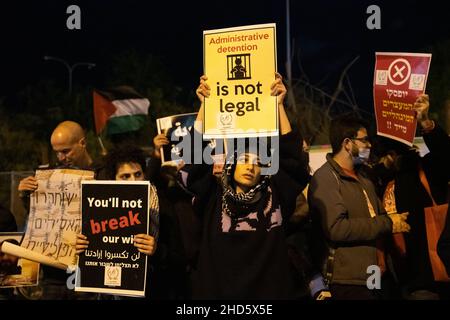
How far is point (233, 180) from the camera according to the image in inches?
166

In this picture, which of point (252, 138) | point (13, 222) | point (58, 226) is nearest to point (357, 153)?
point (252, 138)

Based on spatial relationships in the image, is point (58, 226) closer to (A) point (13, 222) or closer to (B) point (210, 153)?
(A) point (13, 222)

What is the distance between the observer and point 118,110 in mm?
8711

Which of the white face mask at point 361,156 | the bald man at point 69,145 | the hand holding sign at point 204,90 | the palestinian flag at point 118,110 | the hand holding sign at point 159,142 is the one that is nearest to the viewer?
the hand holding sign at point 204,90

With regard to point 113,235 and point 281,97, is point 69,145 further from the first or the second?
point 281,97

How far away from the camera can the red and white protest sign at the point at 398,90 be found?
4.70 m

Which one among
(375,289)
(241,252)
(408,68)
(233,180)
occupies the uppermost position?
(408,68)

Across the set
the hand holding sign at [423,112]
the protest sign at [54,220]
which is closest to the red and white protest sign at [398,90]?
the hand holding sign at [423,112]

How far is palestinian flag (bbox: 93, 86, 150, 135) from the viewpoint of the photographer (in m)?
8.66

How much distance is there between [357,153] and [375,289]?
0.92 metres

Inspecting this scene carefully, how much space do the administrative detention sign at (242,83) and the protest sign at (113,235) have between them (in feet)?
2.07

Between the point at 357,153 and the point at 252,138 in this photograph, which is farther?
the point at 357,153

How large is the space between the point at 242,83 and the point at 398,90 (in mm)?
1250

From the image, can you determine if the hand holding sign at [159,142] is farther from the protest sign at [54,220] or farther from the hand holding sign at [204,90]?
the hand holding sign at [204,90]
